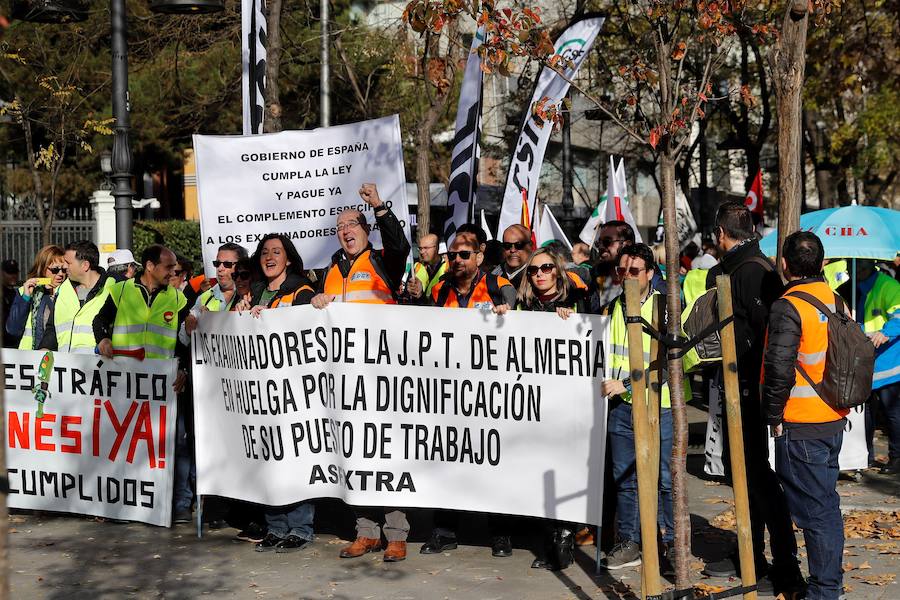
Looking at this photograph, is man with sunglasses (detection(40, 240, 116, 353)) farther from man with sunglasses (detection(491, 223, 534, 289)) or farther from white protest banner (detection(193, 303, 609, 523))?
man with sunglasses (detection(491, 223, 534, 289))

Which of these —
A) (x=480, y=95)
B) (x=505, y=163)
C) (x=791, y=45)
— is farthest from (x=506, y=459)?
(x=505, y=163)

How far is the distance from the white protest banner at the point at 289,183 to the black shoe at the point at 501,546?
2.26 metres

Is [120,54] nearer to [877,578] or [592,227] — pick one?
[592,227]

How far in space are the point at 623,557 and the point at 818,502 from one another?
54.8 inches

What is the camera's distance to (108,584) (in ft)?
22.1

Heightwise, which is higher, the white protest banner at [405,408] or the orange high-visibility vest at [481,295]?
the orange high-visibility vest at [481,295]

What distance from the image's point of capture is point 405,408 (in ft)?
23.3

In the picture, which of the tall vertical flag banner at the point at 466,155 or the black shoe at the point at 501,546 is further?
the tall vertical flag banner at the point at 466,155

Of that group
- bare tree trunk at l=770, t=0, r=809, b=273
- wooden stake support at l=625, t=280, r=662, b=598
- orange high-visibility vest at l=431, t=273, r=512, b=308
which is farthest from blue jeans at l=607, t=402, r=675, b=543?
bare tree trunk at l=770, t=0, r=809, b=273

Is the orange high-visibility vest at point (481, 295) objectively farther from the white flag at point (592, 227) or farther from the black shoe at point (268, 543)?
the white flag at point (592, 227)

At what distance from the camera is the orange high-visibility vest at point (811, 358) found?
18.6ft

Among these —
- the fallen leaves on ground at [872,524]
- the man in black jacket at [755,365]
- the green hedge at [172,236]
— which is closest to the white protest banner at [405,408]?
the man in black jacket at [755,365]

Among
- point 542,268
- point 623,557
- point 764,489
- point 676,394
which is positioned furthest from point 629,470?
point 676,394

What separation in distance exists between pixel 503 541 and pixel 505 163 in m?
25.5
